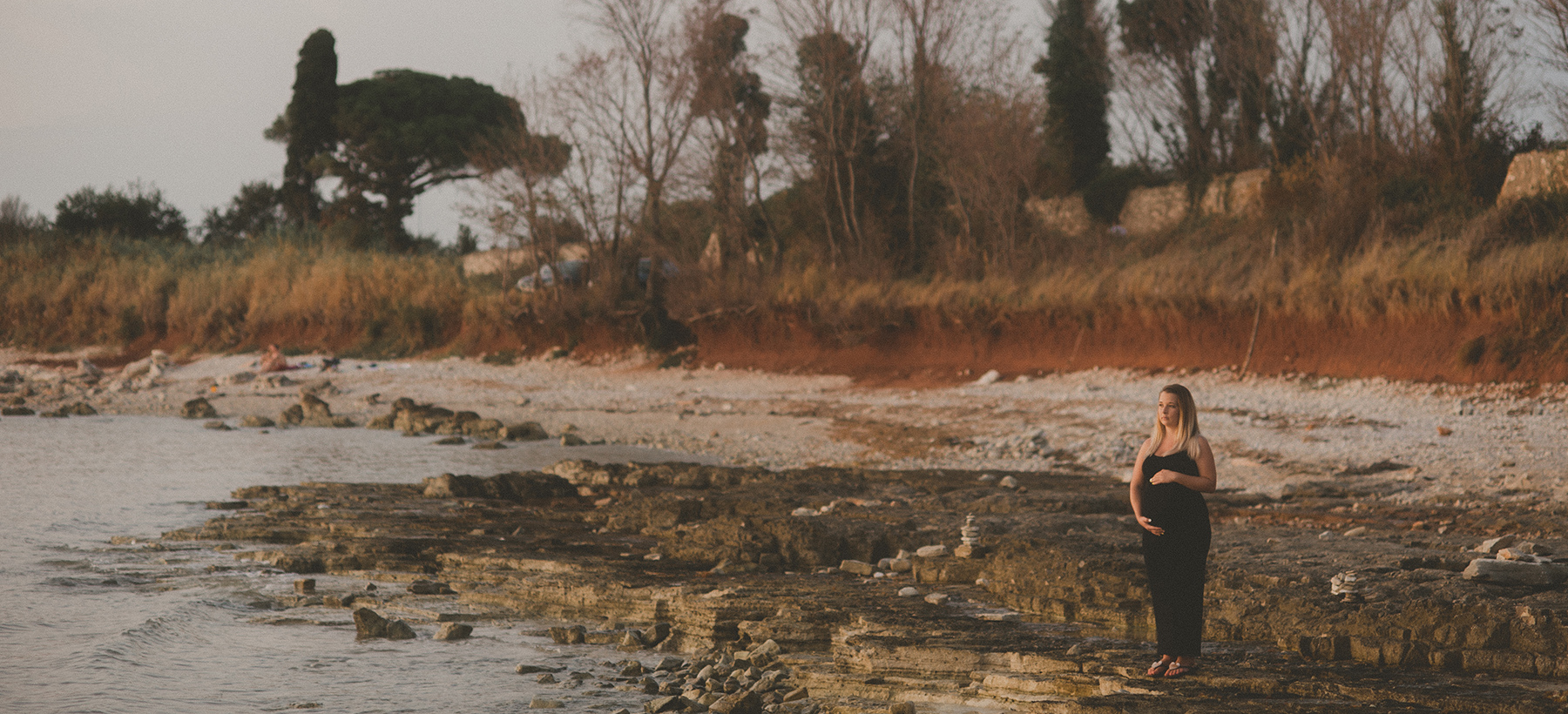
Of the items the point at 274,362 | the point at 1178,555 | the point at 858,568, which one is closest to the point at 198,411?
the point at 274,362

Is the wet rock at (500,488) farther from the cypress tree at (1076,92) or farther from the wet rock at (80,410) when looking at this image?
the cypress tree at (1076,92)

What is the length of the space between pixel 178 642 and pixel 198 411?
50.0ft

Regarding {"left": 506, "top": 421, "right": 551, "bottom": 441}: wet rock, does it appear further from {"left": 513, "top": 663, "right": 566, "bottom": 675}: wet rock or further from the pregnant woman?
the pregnant woman

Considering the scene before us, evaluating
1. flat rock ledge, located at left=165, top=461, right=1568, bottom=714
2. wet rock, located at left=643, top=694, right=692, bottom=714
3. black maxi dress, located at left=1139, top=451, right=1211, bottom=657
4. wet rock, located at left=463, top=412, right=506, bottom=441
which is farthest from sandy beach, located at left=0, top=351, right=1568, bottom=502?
wet rock, located at left=643, top=694, right=692, bottom=714

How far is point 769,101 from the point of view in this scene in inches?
988

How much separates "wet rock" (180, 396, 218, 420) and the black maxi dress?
60.5ft

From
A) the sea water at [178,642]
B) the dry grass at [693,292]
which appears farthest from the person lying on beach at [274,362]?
the sea water at [178,642]

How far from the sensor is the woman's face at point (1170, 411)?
16.0 ft

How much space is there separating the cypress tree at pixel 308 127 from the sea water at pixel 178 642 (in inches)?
1431

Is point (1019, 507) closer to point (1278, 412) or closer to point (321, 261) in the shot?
point (1278, 412)

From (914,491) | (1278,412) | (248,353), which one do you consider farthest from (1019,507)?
(248,353)

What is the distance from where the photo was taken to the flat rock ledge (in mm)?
4902

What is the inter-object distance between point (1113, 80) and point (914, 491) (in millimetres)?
20724

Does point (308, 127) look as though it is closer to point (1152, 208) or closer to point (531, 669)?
point (1152, 208)
